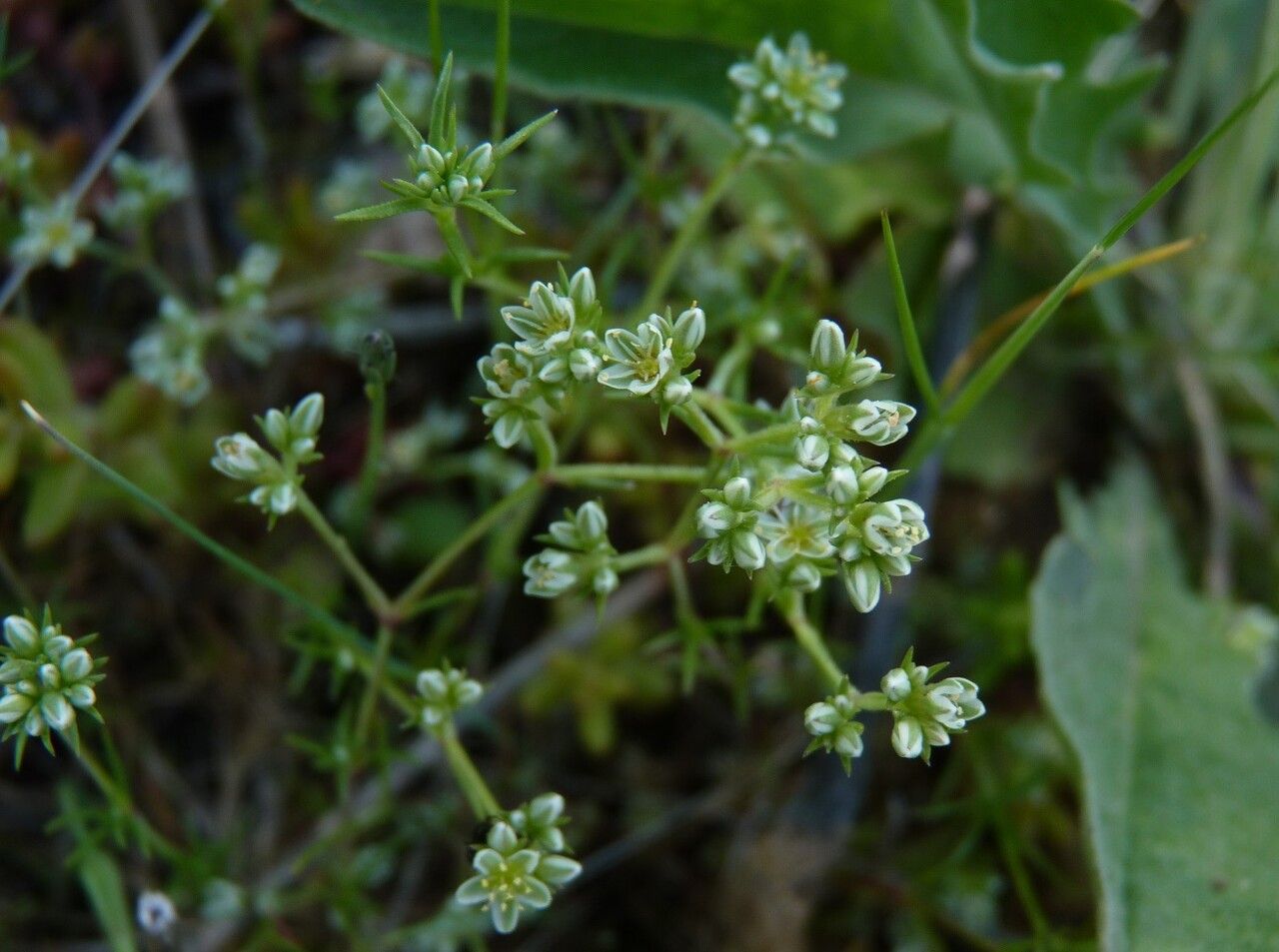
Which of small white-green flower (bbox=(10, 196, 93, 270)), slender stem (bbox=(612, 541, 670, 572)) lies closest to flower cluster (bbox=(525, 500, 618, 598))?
slender stem (bbox=(612, 541, 670, 572))

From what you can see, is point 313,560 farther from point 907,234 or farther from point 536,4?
Answer: point 907,234

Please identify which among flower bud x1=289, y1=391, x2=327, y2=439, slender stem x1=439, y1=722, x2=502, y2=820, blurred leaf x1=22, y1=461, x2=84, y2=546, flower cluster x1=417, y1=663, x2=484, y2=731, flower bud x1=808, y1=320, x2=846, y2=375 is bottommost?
slender stem x1=439, y1=722, x2=502, y2=820

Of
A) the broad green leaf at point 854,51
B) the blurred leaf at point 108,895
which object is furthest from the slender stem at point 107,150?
the blurred leaf at point 108,895

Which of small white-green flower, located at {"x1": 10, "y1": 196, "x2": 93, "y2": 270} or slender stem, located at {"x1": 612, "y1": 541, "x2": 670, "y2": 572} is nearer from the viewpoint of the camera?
slender stem, located at {"x1": 612, "y1": 541, "x2": 670, "y2": 572}

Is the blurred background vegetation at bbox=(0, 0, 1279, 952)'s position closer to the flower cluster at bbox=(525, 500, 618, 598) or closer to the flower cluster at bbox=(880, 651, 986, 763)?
the flower cluster at bbox=(525, 500, 618, 598)

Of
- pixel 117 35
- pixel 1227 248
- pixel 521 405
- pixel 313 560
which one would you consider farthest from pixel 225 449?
pixel 1227 248

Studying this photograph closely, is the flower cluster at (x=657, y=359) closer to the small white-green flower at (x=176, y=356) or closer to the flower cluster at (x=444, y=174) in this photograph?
the flower cluster at (x=444, y=174)

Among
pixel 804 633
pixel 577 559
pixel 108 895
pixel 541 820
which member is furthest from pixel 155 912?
pixel 804 633
